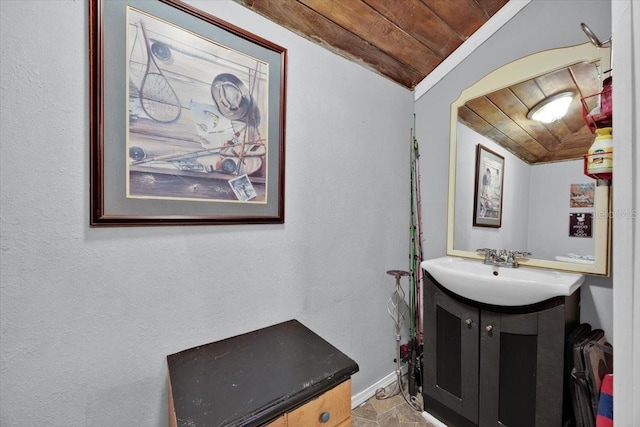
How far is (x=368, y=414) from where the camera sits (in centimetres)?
161

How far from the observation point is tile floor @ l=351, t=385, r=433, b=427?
154 cm

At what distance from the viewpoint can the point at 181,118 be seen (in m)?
1.04

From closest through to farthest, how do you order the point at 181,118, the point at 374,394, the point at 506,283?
the point at 181,118 → the point at 506,283 → the point at 374,394

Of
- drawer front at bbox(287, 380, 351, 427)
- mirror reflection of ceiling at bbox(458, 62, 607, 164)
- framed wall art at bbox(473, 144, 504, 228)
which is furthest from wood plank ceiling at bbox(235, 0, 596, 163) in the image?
drawer front at bbox(287, 380, 351, 427)

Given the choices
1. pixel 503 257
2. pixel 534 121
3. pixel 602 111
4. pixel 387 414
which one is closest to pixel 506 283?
pixel 503 257

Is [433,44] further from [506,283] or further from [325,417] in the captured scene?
[325,417]

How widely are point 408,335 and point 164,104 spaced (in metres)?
2.12

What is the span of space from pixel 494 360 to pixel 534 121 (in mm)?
1339

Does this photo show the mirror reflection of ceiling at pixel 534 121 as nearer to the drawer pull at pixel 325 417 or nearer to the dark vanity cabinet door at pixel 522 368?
the dark vanity cabinet door at pixel 522 368

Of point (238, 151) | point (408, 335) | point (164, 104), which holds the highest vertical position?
point (164, 104)

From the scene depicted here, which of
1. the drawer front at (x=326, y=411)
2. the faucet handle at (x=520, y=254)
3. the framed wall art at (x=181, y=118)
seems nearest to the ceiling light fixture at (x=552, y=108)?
the faucet handle at (x=520, y=254)

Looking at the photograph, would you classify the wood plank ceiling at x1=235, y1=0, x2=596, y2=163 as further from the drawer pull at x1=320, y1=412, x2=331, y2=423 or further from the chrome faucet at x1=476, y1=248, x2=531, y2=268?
the drawer pull at x1=320, y1=412, x2=331, y2=423

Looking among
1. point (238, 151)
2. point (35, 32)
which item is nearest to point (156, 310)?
point (238, 151)

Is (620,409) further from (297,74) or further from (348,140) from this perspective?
(297,74)
